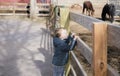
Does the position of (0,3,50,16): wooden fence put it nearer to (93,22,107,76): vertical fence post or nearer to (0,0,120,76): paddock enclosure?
(0,0,120,76): paddock enclosure

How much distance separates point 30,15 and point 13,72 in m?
13.9

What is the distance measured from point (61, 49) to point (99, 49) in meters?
1.66

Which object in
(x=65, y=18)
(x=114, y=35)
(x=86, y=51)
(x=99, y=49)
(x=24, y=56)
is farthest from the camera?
(x=24, y=56)

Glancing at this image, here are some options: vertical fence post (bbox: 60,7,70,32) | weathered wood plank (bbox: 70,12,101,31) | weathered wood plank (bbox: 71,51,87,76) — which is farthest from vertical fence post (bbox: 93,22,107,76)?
vertical fence post (bbox: 60,7,70,32)

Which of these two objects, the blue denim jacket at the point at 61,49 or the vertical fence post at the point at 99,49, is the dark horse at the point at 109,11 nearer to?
the blue denim jacket at the point at 61,49

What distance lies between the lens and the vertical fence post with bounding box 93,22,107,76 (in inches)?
124

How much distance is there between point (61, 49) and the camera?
15.8 ft

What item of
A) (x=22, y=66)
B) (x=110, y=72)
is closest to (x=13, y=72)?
(x=22, y=66)

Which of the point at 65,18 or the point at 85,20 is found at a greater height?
the point at 85,20

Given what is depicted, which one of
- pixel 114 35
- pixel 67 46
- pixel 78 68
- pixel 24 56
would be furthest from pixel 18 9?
pixel 114 35

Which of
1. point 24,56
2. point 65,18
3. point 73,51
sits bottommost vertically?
point 24,56

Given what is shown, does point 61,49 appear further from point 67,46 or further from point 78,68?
point 78,68

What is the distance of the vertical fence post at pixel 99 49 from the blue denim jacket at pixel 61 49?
4.65 feet

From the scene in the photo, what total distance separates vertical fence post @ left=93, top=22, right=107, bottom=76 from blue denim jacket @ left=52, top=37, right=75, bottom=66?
4.65 ft
